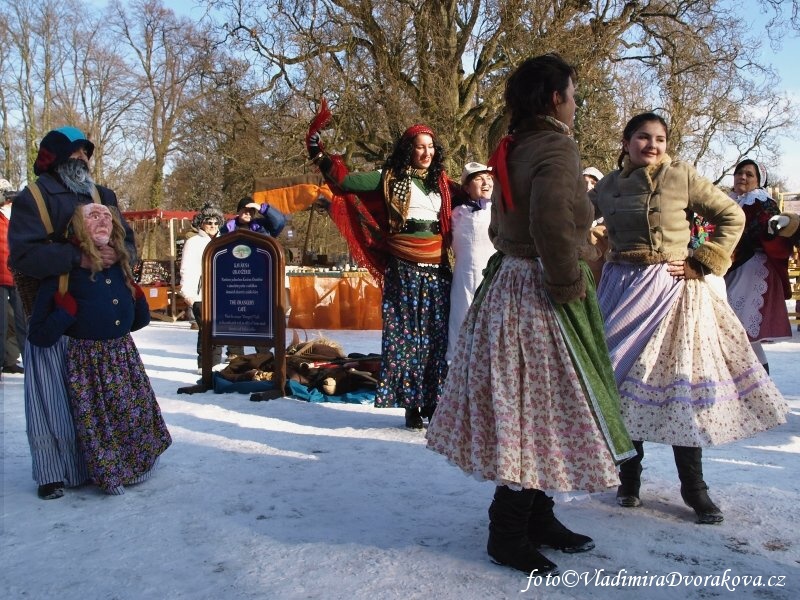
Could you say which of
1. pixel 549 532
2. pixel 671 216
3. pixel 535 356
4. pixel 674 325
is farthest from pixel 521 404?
pixel 671 216

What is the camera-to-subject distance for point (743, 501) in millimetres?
3389

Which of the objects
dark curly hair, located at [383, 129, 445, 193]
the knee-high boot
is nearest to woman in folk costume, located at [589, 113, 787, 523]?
the knee-high boot

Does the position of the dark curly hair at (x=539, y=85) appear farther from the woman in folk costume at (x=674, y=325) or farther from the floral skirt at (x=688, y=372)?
the floral skirt at (x=688, y=372)

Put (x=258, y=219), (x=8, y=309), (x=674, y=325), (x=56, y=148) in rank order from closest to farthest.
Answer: (x=674, y=325), (x=56, y=148), (x=258, y=219), (x=8, y=309)

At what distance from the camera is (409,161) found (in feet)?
16.4

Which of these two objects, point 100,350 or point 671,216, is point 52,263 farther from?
point 671,216

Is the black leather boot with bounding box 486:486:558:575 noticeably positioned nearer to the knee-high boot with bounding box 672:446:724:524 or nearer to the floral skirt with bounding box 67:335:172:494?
the knee-high boot with bounding box 672:446:724:524

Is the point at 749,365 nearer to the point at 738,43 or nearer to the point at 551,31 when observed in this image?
the point at 551,31

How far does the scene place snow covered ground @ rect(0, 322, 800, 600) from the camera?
2.54m

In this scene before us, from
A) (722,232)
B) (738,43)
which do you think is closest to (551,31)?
(738,43)

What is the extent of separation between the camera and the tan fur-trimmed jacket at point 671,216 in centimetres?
336

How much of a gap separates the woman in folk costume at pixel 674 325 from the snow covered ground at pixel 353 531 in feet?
1.11

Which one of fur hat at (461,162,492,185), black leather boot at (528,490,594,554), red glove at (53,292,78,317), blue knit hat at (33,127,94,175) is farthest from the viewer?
fur hat at (461,162,492,185)

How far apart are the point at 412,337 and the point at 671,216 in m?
2.09
